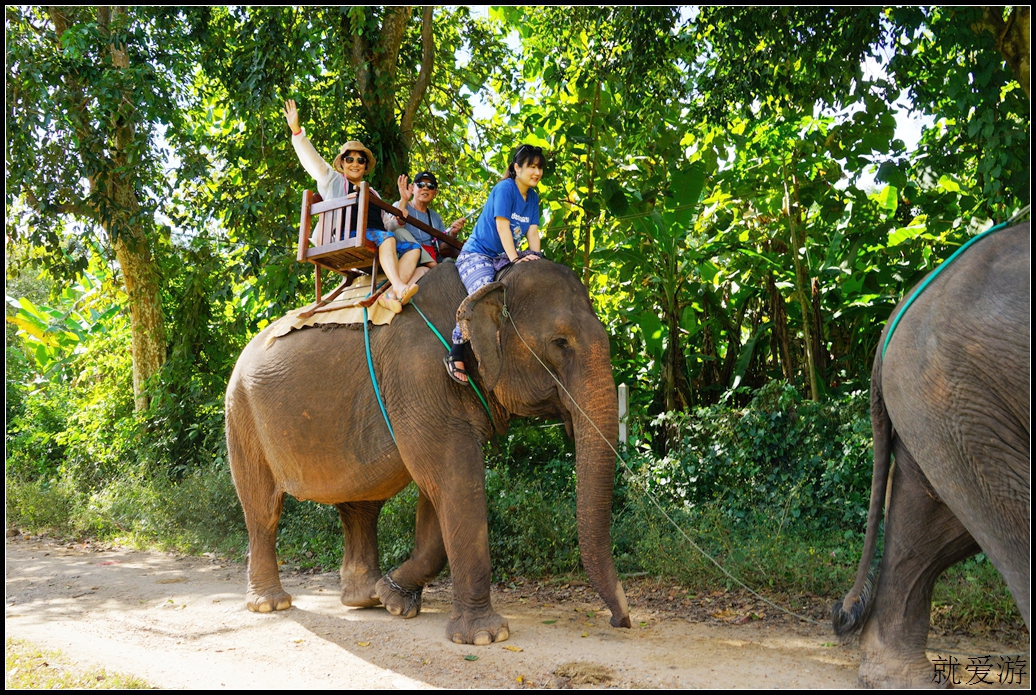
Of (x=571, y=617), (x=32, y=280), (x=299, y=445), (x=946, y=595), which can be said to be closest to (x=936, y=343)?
(x=946, y=595)

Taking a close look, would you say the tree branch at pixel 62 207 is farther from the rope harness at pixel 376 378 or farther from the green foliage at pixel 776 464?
the green foliage at pixel 776 464

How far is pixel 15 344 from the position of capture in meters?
18.2

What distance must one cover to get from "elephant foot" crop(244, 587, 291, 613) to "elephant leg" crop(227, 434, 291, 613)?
0.05 ft

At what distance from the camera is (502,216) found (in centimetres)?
514

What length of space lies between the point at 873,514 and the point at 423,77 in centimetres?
576

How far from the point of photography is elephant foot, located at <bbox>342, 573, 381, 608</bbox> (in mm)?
5891

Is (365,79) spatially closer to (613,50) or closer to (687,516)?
(613,50)

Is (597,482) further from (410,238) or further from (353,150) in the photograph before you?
(353,150)

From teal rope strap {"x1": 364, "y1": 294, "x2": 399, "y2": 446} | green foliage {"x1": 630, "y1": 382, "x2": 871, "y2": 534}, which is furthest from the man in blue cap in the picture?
green foliage {"x1": 630, "y1": 382, "x2": 871, "y2": 534}

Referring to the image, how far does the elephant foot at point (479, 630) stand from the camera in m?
4.72

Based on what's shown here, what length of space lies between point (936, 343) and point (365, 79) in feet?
19.6

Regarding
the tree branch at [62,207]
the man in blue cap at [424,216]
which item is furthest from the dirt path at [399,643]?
the tree branch at [62,207]

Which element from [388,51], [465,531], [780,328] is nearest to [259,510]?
[465,531]

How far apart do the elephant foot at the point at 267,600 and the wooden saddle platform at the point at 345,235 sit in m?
1.93
